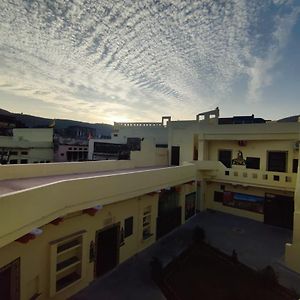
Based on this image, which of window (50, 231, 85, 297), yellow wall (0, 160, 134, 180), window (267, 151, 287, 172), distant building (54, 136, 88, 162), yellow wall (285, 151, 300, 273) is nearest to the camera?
window (50, 231, 85, 297)

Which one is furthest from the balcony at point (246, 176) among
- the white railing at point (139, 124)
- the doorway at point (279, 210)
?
the white railing at point (139, 124)

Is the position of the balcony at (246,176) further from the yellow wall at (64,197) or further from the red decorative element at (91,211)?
the red decorative element at (91,211)

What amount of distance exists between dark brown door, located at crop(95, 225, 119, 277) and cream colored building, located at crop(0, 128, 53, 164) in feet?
63.8

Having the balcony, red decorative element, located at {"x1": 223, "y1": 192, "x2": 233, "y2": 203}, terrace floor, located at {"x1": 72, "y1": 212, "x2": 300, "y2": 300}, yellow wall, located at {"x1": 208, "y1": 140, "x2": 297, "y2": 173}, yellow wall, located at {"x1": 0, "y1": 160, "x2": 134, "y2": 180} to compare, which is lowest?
terrace floor, located at {"x1": 72, "y1": 212, "x2": 300, "y2": 300}

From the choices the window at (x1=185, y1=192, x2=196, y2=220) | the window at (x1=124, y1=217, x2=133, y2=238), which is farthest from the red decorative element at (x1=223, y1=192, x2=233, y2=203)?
the window at (x1=124, y1=217, x2=133, y2=238)

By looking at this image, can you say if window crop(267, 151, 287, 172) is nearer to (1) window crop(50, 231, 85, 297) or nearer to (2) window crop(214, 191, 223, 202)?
(2) window crop(214, 191, 223, 202)

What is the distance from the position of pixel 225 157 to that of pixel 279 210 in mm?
5225

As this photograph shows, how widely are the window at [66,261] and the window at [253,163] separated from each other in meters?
13.6

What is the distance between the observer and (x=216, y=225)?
16.2 m

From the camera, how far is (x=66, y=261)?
8625 mm

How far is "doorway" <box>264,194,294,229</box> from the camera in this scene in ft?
53.4

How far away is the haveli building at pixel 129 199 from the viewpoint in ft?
21.8

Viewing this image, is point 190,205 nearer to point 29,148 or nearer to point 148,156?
point 148,156

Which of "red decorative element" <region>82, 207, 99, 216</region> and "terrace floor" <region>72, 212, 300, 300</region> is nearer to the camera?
"red decorative element" <region>82, 207, 99, 216</region>
